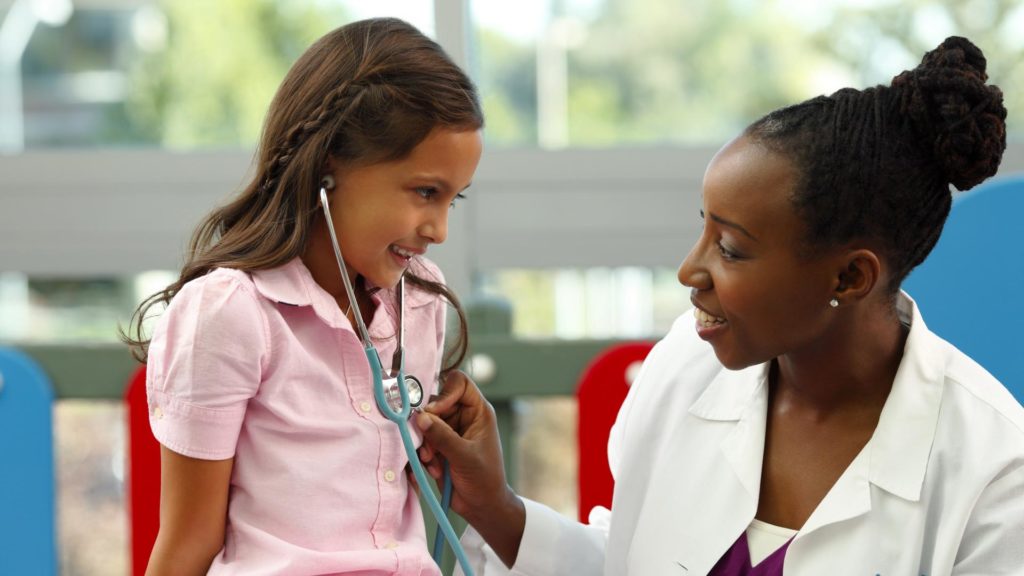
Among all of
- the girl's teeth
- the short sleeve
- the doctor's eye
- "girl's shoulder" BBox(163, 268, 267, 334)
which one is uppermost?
the girl's teeth

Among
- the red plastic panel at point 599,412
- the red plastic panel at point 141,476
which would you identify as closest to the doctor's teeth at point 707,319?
the red plastic panel at point 599,412

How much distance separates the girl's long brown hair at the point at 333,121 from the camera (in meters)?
1.27

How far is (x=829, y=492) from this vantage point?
1369mm

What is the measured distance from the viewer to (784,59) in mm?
2691

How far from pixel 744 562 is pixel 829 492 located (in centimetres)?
14

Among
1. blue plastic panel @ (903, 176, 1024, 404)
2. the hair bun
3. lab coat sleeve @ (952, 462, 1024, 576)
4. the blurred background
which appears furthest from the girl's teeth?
the blurred background

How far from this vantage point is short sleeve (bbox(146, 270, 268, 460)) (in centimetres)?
123

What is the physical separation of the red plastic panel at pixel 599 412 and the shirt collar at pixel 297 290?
89 centimetres

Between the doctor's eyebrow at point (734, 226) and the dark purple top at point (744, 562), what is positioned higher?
the doctor's eyebrow at point (734, 226)

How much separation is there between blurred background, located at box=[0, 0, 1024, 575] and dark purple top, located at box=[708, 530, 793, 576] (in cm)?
120

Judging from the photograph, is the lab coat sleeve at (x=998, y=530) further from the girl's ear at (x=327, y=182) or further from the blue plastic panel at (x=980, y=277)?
the girl's ear at (x=327, y=182)

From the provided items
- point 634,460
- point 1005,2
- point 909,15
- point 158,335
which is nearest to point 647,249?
point 909,15

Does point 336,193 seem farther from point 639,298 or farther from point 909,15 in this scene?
point 909,15

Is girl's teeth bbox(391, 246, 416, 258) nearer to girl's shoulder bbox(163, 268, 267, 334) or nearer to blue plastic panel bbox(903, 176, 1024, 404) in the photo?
girl's shoulder bbox(163, 268, 267, 334)
